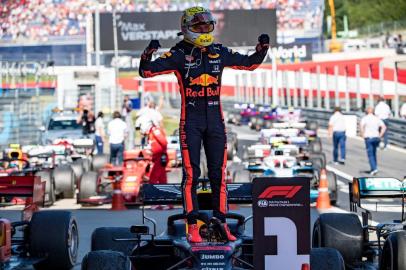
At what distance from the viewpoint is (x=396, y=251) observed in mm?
10078

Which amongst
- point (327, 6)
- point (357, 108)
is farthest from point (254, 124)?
point (327, 6)

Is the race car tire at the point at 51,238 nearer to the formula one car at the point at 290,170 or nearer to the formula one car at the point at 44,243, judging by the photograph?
the formula one car at the point at 44,243

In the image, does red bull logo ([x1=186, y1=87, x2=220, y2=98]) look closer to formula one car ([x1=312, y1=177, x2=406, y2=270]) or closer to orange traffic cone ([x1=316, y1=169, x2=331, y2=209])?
formula one car ([x1=312, y1=177, x2=406, y2=270])

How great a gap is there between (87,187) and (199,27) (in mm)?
12550

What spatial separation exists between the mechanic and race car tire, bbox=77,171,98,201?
12272 mm

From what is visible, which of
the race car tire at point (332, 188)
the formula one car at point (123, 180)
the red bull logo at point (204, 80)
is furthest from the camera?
the formula one car at point (123, 180)

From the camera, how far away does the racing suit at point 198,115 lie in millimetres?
9531

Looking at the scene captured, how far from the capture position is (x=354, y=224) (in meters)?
11.6

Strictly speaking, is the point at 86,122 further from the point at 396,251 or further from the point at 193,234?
the point at 193,234

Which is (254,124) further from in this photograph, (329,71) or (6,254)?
(6,254)

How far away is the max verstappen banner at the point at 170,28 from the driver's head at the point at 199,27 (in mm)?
47698

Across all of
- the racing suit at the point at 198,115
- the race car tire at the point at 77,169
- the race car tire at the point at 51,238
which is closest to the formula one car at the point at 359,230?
the racing suit at the point at 198,115

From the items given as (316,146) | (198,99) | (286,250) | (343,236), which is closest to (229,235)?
(198,99)

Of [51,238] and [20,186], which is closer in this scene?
[51,238]
